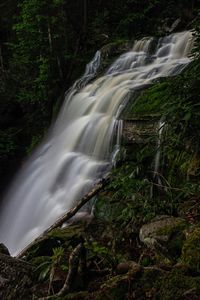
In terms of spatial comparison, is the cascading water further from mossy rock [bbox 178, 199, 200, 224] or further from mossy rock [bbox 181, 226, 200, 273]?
mossy rock [bbox 181, 226, 200, 273]

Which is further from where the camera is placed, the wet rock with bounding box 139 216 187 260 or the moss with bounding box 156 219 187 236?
the moss with bounding box 156 219 187 236

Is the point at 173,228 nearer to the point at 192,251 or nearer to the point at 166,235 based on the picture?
the point at 166,235

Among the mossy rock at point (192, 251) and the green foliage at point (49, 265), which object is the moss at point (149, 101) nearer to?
the green foliage at point (49, 265)

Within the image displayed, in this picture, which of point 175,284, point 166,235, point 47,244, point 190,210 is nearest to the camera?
point 175,284

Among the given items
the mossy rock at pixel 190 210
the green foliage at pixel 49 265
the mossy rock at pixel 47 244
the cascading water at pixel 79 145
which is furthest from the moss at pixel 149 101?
the green foliage at pixel 49 265

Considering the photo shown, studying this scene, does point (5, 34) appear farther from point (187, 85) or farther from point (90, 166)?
point (187, 85)

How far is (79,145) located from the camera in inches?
391

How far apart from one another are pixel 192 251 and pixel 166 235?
68 centimetres

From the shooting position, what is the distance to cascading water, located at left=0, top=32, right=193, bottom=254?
28.6 feet

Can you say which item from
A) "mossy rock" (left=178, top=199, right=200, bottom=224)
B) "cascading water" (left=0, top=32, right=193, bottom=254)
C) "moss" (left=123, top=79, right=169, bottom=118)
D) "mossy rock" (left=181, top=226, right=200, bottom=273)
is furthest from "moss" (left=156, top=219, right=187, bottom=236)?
"cascading water" (left=0, top=32, right=193, bottom=254)

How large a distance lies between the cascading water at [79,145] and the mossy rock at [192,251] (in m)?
5.14

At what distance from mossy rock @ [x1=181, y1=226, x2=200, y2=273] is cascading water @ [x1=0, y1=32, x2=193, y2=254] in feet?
16.9

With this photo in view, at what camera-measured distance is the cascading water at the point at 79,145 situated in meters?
8.73

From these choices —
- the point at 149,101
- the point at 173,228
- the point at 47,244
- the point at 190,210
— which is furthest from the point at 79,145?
the point at 173,228
